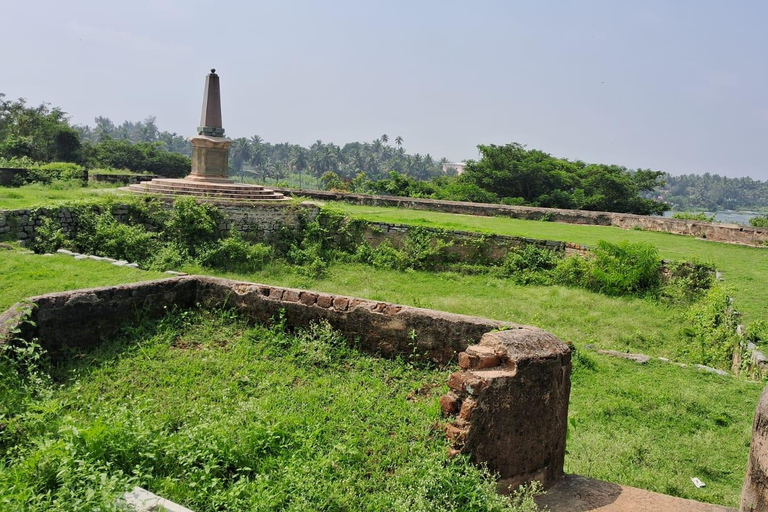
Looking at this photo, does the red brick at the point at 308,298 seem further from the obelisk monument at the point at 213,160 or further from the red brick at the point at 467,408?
the obelisk monument at the point at 213,160

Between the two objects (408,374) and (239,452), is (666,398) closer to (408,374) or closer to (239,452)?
(408,374)

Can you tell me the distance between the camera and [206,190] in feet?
44.8

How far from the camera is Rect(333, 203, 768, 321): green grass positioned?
9258 millimetres

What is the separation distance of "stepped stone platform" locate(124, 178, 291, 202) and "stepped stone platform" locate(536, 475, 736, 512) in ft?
36.9

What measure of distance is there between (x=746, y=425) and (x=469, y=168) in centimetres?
2413

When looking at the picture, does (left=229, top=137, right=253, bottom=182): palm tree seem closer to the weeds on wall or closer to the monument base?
the monument base

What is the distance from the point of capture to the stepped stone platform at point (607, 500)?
3.53 meters

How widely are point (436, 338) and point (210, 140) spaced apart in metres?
11.5

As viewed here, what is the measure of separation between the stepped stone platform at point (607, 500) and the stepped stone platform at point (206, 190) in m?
11.2

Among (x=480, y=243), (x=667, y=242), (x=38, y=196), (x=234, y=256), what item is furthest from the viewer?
(x=667, y=242)

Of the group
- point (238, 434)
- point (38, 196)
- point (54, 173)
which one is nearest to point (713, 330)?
point (238, 434)

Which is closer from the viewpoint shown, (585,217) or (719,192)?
(585,217)

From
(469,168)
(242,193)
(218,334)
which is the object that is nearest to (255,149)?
(469,168)

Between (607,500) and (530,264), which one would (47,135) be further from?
(607,500)
